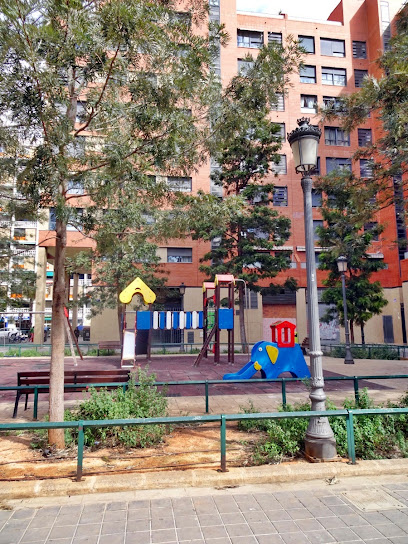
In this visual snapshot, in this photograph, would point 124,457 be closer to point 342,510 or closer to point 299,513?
point 299,513

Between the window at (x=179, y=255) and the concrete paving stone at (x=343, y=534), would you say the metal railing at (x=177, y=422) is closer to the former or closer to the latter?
the concrete paving stone at (x=343, y=534)

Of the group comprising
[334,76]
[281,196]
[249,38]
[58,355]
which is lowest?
[58,355]

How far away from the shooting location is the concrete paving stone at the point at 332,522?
357 centimetres

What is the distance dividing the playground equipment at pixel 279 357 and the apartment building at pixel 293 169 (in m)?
17.1

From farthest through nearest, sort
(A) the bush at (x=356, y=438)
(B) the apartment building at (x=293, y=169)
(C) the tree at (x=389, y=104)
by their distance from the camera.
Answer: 1. (B) the apartment building at (x=293, y=169)
2. (C) the tree at (x=389, y=104)
3. (A) the bush at (x=356, y=438)

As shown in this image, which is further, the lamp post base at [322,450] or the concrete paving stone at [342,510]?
the lamp post base at [322,450]

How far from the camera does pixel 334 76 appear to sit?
34.5 meters

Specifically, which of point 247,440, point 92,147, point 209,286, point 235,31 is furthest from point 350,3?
point 247,440

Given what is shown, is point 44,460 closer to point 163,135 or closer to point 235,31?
point 163,135

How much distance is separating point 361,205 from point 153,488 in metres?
8.79

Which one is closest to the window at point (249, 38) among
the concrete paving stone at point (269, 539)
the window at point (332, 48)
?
the window at point (332, 48)

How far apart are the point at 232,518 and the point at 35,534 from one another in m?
1.79

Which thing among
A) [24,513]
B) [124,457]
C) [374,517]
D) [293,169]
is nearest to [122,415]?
[124,457]

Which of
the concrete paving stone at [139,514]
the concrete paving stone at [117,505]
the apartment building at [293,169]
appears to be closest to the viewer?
the concrete paving stone at [139,514]
